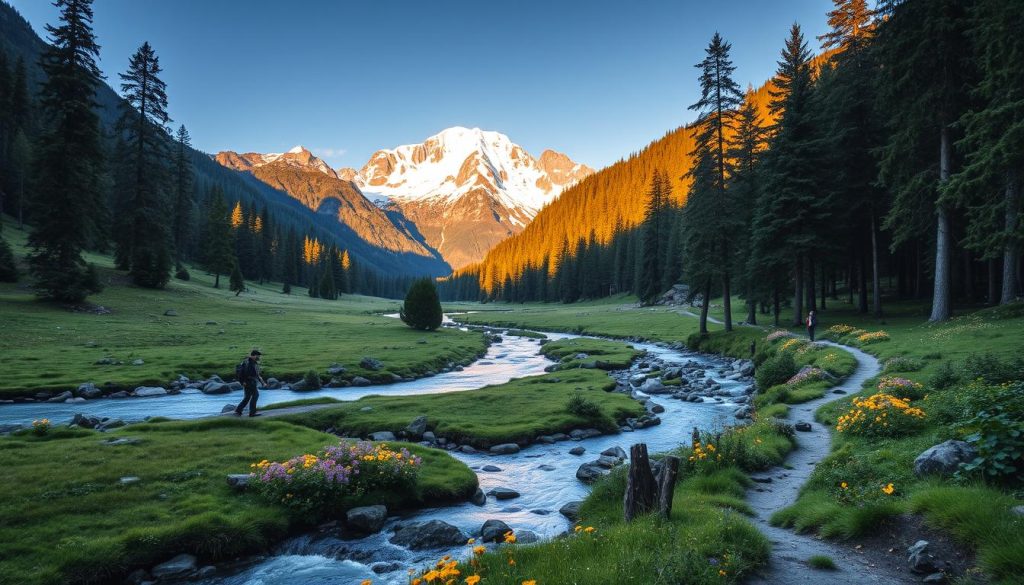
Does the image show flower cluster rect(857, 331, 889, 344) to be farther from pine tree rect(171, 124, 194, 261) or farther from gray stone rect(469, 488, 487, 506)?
pine tree rect(171, 124, 194, 261)

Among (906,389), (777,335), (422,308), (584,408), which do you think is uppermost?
(422,308)

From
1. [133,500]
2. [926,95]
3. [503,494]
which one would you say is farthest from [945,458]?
[926,95]

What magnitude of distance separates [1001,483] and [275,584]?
43.6ft

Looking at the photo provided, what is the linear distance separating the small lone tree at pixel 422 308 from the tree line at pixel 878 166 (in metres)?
31.6

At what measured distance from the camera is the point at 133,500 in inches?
445

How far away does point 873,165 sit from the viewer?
3722cm

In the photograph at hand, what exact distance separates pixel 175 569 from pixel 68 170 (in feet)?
163

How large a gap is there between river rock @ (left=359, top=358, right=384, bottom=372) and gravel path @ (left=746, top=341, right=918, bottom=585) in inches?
1069

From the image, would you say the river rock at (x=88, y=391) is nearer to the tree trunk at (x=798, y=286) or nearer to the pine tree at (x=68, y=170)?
the pine tree at (x=68, y=170)

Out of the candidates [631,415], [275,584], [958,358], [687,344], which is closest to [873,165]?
[687,344]

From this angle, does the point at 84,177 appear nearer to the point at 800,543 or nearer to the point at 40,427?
the point at 40,427

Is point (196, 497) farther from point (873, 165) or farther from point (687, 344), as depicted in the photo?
point (873, 165)

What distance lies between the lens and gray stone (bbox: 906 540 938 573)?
6367mm

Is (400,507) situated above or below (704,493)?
below
